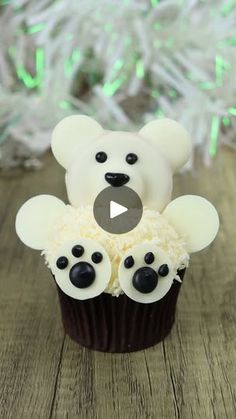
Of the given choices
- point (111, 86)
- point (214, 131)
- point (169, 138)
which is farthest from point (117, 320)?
point (111, 86)

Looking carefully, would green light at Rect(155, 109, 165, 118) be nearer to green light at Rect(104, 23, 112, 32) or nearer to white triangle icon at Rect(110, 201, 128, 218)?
green light at Rect(104, 23, 112, 32)

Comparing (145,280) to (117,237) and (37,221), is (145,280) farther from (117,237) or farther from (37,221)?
(37,221)

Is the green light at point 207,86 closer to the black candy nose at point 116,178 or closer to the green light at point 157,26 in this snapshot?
the green light at point 157,26

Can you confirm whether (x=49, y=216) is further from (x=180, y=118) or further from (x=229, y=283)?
(x=180, y=118)

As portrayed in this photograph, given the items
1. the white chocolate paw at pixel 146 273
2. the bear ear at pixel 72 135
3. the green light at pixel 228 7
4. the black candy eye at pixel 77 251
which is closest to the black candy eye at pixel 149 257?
the white chocolate paw at pixel 146 273

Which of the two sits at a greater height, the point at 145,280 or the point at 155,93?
the point at 145,280

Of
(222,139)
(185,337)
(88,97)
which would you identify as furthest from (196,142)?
(185,337)
